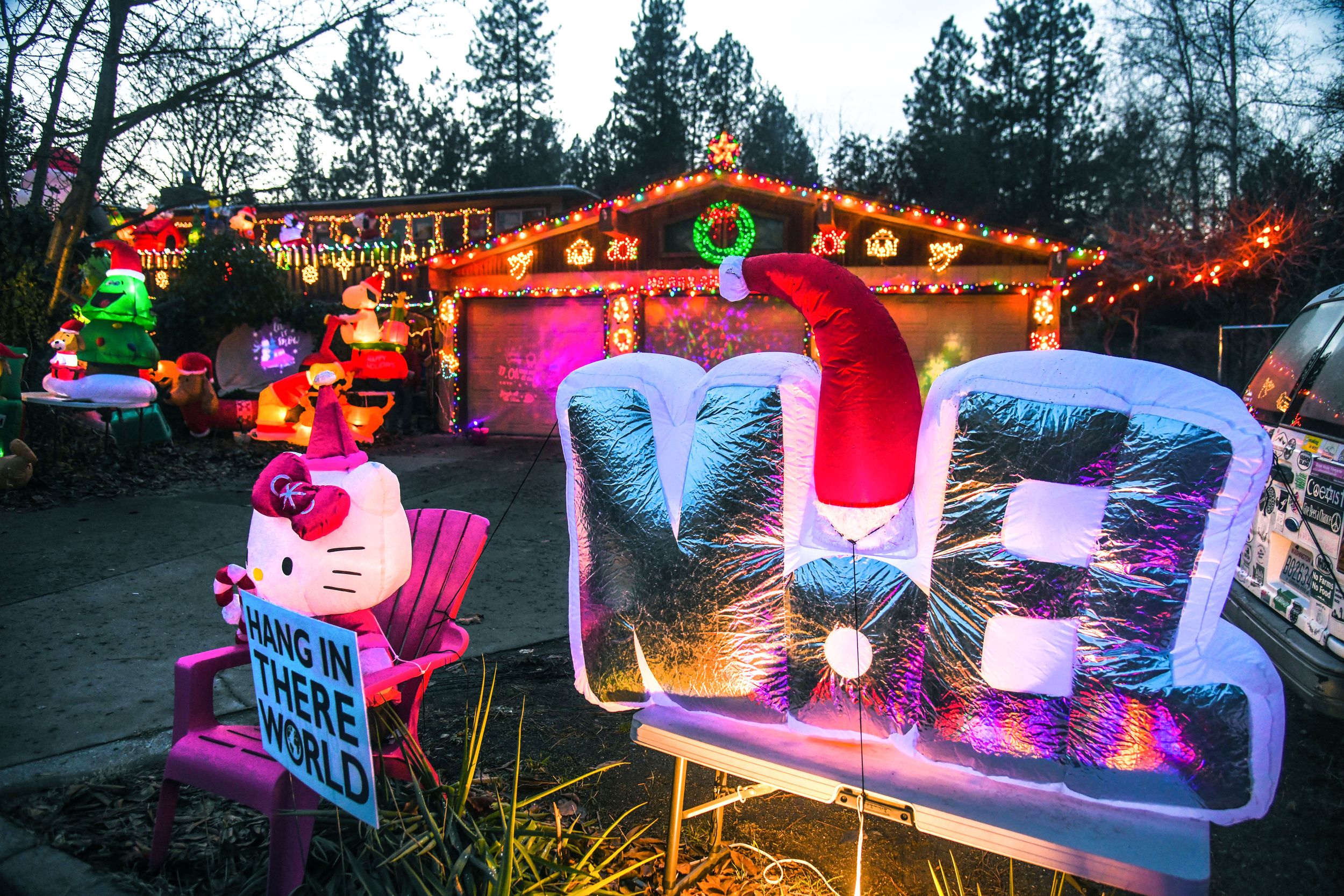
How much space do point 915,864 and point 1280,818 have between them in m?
1.53

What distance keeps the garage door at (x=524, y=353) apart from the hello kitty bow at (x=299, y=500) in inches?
407

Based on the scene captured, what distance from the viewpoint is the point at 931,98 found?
3084 cm

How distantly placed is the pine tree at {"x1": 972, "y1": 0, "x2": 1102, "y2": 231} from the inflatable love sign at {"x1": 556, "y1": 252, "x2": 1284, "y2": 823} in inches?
1173

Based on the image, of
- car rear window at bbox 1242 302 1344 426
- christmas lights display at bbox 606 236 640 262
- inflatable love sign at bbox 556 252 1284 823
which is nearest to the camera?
inflatable love sign at bbox 556 252 1284 823

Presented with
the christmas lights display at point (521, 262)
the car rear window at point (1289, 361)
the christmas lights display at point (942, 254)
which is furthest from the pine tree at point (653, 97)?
the car rear window at point (1289, 361)

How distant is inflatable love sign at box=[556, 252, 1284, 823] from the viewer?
5.66 ft

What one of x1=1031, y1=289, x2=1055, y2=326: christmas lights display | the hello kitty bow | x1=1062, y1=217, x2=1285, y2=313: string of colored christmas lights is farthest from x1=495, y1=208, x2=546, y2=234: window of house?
the hello kitty bow

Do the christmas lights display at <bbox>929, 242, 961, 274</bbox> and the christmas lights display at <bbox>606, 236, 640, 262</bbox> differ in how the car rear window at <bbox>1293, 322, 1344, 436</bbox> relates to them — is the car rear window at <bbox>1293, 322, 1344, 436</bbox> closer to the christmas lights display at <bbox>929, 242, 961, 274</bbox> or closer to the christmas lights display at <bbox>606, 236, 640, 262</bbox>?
the christmas lights display at <bbox>929, 242, 961, 274</bbox>

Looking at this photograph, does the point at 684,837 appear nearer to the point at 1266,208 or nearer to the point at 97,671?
the point at 97,671

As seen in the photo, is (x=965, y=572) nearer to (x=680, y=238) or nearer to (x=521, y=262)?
(x=680, y=238)

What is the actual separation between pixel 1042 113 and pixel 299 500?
1299 inches

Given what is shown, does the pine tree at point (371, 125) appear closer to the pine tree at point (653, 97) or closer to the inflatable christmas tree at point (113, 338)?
the pine tree at point (653, 97)

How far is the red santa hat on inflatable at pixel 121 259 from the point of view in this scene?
8.35 metres

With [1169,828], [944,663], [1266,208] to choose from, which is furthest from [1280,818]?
[1266,208]
